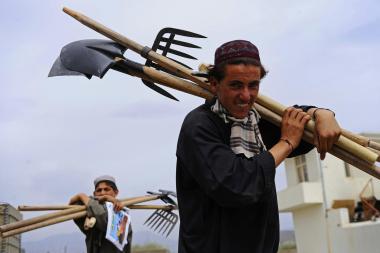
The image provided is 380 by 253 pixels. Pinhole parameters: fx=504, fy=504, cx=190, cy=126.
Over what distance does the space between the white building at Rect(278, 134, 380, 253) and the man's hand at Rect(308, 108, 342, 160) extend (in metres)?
19.2

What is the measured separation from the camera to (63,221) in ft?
19.3

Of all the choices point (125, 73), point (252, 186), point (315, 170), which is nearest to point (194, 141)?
point (252, 186)

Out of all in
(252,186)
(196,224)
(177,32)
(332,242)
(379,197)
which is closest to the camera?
(252,186)

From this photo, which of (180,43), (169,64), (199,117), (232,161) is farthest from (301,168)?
(232,161)

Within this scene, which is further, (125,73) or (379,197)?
(379,197)

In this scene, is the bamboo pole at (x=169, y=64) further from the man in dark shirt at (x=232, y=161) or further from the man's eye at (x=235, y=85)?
the man's eye at (x=235, y=85)

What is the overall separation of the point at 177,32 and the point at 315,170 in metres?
22.2

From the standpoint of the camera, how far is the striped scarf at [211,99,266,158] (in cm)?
210

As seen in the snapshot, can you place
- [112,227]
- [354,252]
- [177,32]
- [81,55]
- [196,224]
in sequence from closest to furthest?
[196,224] < [81,55] < [177,32] < [112,227] < [354,252]

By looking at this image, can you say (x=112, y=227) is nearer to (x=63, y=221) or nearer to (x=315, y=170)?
(x=63, y=221)

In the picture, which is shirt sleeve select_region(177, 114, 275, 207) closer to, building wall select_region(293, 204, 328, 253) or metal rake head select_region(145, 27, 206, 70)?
metal rake head select_region(145, 27, 206, 70)

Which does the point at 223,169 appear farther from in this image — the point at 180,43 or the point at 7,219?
the point at 7,219

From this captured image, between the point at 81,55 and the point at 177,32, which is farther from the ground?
the point at 177,32

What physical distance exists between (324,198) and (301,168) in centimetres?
262
